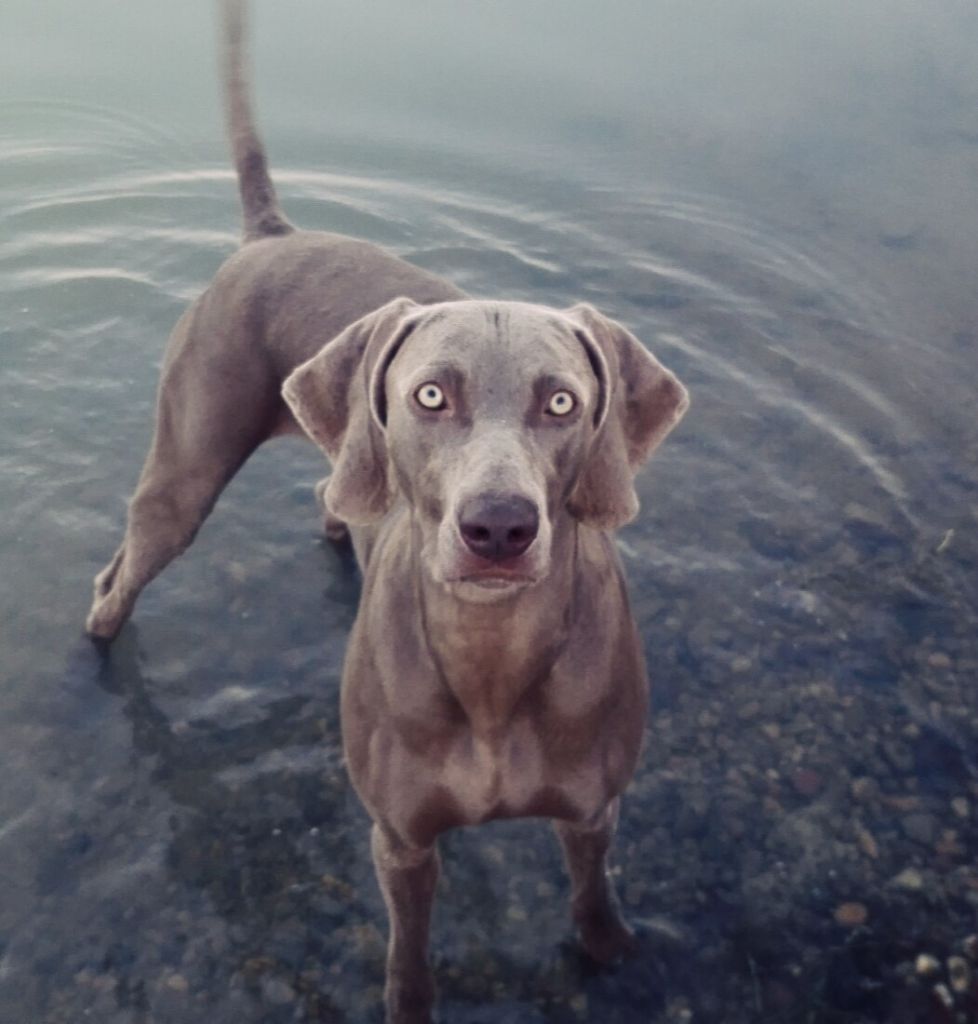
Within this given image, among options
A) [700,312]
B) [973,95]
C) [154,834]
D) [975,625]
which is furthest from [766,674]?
[973,95]

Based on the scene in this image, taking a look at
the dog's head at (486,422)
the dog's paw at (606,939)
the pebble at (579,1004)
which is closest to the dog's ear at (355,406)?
the dog's head at (486,422)

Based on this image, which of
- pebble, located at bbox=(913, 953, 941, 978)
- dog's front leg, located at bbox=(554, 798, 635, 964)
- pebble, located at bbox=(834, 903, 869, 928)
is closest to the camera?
dog's front leg, located at bbox=(554, 798, 635, 964)

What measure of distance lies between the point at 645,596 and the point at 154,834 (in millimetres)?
2262

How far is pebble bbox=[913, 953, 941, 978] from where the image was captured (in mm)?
3492

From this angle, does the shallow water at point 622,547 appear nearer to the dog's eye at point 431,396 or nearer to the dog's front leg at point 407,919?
the dog's front leg at point 407,919

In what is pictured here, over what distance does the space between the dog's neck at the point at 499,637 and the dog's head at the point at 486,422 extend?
11cm

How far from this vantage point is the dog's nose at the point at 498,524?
2092 mm

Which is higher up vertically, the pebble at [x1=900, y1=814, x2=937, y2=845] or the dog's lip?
the dog's lip

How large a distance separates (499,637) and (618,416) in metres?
0.59

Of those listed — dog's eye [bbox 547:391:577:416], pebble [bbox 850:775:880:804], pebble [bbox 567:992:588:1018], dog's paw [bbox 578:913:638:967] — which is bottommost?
pebble [bbox 567:992:588:1018]

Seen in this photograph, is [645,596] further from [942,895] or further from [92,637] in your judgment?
[92,637]

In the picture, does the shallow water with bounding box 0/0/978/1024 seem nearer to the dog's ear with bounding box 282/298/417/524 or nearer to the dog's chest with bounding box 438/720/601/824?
the dog's chest with bounding box 438/720/601/824

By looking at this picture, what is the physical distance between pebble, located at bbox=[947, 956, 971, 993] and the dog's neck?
6.00 ft

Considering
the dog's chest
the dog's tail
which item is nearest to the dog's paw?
the dog's chest
